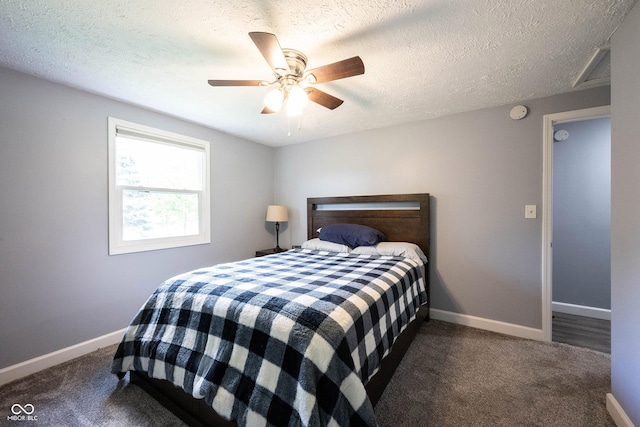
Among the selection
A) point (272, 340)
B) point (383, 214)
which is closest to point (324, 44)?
point (272, 340)

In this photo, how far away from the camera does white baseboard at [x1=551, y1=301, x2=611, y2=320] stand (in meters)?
2.81

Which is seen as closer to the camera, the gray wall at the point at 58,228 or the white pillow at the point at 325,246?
the gray wall at the point at 58,228

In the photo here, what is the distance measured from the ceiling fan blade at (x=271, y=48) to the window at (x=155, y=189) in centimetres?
189

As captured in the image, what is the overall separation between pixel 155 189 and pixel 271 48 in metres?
2.13

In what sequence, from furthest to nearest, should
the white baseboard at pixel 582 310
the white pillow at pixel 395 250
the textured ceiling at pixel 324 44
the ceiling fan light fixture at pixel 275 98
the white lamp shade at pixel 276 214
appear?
the white lamp shade at pixel 276 214 → the white baseboard at pixel 582 310 → the white pillow at pixel 395 250 → the ceiling fan light fixture at pixel 275 98 → the textured ceiling at pixel 324 44

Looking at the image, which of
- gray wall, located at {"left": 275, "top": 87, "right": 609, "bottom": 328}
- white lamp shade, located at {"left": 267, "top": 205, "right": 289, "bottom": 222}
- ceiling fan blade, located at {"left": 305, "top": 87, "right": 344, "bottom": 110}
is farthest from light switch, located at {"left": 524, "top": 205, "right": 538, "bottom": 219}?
white lamp shade, located at {"left": 267, "top": 205, "right": 289, "bottom": 222}

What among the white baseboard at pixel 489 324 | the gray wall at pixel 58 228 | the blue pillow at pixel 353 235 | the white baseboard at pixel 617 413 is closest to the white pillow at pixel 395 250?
the blue pillow at pixel 353 235

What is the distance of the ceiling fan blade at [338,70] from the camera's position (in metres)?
1.40

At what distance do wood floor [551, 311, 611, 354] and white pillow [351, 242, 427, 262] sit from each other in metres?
1.45

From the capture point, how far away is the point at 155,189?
269 cm

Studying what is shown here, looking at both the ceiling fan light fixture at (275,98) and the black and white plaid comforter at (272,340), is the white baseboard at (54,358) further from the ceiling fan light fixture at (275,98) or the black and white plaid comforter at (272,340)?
the ceiling fan light fixture at (275,98)

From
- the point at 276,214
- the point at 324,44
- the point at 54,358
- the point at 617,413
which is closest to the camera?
the point at 617,413

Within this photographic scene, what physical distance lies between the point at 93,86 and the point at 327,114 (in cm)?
211

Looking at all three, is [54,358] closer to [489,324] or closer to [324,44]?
[324,44]
